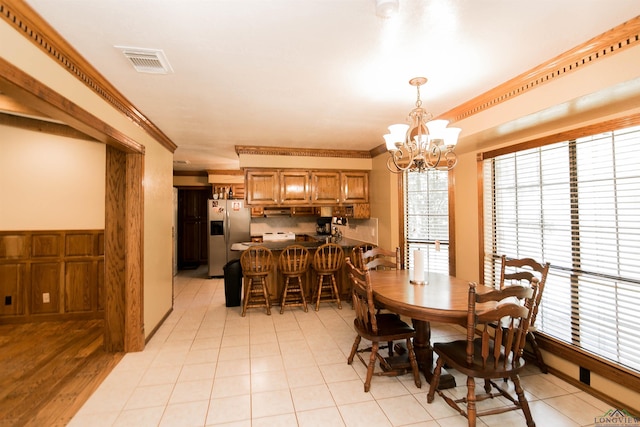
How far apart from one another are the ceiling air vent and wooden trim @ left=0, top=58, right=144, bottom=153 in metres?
0.46

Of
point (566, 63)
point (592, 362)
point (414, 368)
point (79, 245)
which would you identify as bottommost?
point (414, 368)

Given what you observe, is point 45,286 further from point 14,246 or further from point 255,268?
point 255,268

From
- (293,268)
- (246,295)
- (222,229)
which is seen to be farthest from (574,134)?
(222,229)

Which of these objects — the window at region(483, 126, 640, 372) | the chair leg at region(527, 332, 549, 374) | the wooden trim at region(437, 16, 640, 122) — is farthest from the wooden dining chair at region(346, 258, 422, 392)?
the wooden trim at region(437, 16, 640, 122)

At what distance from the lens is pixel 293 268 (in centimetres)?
412

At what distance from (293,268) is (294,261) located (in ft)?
0.45

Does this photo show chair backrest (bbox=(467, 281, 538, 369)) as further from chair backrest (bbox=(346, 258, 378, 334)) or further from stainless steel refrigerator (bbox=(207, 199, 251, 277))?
stainless steel refrigerator (bbox=(207, 199, 251, 277))

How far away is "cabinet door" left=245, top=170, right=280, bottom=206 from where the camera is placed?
178 inches

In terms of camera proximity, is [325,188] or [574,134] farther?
[325,188]

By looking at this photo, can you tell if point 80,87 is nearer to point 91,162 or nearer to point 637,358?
point 91,162

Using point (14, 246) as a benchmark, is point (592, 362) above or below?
below

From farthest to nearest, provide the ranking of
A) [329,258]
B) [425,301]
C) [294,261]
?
[329,258] → [294,261] → [425,301]

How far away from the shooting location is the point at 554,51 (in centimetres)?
181

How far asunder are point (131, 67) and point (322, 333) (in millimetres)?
3057
